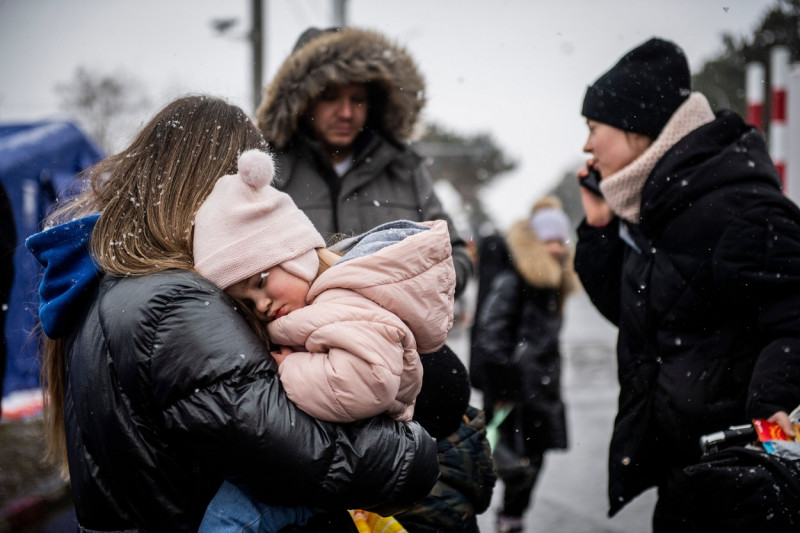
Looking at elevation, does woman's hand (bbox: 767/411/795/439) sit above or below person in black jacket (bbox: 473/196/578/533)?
above

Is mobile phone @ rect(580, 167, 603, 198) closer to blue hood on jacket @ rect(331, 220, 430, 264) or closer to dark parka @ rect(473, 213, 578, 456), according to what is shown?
blue hood on jacket @ rect(331, 220, 430, 264)

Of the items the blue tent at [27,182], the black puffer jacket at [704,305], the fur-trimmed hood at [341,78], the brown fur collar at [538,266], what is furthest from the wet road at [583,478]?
the blue tent at [27,182]

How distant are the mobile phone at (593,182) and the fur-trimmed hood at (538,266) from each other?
1.87 meters

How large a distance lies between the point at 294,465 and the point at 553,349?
355cm

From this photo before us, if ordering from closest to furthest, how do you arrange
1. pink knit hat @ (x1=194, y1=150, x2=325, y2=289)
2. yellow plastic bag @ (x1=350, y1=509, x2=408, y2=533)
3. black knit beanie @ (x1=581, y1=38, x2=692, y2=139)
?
pink knit hat @ (x1=194, y1=150, x2=325, y2=289) → yellow plastic bag @ (x1=350, y1=509, x2=408, y2=533) → black knit beanie @ (x1=581, y1=38, x2=692, y2=139)

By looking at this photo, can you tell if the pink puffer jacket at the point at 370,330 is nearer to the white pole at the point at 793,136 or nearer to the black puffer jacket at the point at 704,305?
the black puffer jacket at the point at 704,305

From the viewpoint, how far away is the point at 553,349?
478 centimetres

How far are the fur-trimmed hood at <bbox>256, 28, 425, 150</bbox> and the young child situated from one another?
1.36 metres

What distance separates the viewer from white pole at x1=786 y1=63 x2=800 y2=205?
457 cm

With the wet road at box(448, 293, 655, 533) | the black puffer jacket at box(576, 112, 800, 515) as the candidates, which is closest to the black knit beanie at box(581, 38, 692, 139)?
the black puffer jacket at box(576, 112, 800, 515)

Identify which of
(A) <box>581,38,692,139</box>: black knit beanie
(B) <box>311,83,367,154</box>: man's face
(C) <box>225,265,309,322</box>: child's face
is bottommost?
(C) <box>225,265,309,322</box>: child's face

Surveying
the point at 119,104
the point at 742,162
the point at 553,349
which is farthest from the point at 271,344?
the point at 119,104

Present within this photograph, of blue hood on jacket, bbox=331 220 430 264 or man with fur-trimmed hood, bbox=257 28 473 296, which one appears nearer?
blue hood on jacket, bbox=331 220 430 264

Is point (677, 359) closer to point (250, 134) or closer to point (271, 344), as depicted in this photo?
point (271, 344)
